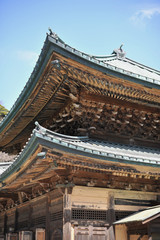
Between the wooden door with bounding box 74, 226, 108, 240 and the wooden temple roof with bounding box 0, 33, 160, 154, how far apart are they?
306 centimetres

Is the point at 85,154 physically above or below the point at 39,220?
above

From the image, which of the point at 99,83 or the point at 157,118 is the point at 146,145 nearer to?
the point at 157,118

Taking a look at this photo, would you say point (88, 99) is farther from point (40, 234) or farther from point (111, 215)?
point (40, 234)

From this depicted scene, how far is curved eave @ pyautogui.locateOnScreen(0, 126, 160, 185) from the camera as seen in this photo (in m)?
6.80

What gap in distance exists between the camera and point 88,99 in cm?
969

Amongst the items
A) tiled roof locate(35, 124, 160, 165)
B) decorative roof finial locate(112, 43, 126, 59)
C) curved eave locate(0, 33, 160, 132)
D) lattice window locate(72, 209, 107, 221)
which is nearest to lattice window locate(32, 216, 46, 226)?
lattice window locate(72, 209, 107, 221)

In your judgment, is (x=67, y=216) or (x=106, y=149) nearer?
(x=67, y=216)

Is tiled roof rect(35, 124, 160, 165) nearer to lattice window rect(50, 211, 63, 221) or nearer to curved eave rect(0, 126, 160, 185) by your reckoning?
curved eave rect(0, 126, 160, 185)

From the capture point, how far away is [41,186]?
940 cm

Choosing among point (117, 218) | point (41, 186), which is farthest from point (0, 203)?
point (117, 218)

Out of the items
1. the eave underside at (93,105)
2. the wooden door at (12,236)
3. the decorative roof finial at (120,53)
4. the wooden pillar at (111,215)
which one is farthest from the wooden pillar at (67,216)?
the decorative roof finial at (120,53)

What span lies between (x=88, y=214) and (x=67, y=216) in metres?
0.74

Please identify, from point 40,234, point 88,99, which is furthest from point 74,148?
point 40,234

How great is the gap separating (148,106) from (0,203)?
8.31 m
